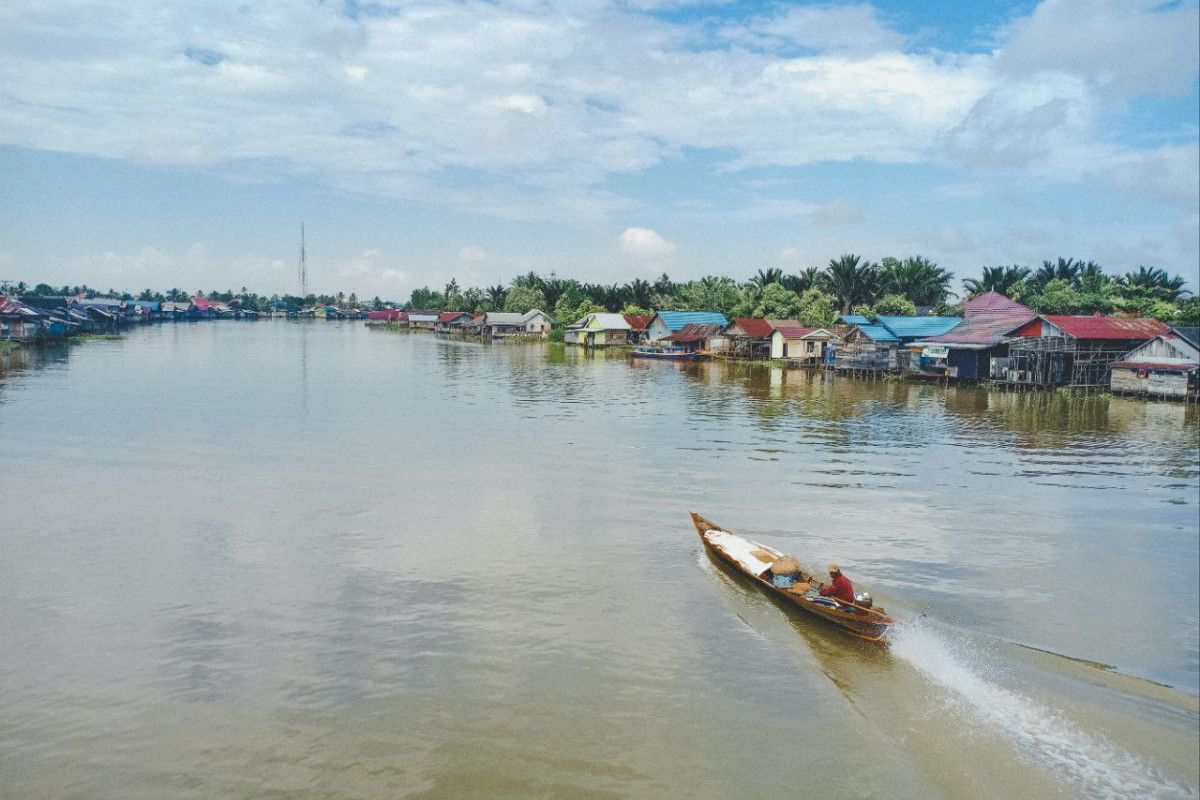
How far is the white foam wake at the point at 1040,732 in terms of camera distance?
944 centimetres

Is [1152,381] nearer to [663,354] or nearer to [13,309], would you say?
[663,354]

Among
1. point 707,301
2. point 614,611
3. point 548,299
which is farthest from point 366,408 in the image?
point 548,299

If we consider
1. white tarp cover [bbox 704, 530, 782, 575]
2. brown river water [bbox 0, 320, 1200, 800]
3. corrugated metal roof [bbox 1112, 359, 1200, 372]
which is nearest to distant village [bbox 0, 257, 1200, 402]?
corrugated metal roof [bbox 1112, 359, 1200, 372]

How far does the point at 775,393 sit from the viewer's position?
153 ft

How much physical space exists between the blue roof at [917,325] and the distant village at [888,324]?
0.14 metres

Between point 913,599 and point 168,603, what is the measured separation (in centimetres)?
1398

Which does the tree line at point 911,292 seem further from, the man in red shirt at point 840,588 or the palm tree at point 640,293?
the man in red shirt at point 840,588

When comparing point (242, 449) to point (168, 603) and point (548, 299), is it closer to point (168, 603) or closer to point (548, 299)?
point (168, 603)

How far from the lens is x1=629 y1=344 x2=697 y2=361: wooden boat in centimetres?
7503

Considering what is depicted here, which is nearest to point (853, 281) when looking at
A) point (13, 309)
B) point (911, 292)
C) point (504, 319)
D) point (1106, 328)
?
point (911, 292)

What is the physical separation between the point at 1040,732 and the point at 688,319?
72.9 meters

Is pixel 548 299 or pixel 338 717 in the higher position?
pixel 548 299

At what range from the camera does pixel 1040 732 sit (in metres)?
10.5

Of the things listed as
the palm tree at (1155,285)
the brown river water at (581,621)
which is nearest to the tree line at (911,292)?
the palm tree at (1155,285)
